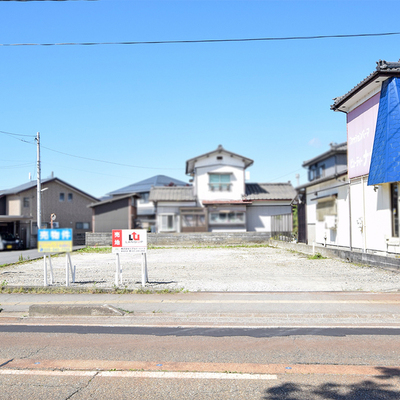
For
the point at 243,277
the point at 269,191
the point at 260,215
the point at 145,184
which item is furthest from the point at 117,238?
the point at 145,184

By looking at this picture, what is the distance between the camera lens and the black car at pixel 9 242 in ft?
104

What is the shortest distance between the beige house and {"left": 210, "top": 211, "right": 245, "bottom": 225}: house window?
46.9ft

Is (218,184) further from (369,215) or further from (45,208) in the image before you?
(369,215)

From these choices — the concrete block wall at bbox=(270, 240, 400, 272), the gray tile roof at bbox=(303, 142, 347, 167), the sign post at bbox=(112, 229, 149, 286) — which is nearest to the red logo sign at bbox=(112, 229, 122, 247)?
the sign post at bbox=(112, 229, 149, 286)

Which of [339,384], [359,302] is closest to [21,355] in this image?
[339,384]

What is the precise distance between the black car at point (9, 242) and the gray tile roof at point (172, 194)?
11.8 meters

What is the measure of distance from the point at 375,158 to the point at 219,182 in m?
21.1

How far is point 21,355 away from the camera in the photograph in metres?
5.24

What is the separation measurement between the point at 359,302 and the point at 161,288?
4716 mm

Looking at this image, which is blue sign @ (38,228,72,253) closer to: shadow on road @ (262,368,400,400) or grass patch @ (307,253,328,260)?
shadow on road @ (262,368,400,400)

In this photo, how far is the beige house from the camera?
3622 centimetres

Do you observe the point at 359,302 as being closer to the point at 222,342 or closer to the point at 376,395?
the point at 222,342

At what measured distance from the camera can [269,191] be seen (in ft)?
116

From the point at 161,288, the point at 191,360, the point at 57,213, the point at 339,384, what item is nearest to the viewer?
the point at 339,384
